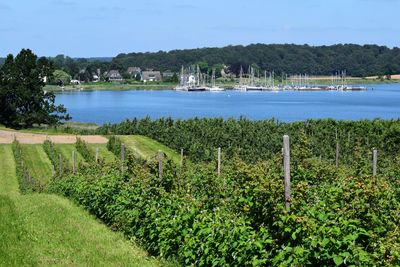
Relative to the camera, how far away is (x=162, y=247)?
36.8ft

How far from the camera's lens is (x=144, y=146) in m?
55.9

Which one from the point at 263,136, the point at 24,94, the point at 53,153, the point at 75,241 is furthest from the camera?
the point at 24,94

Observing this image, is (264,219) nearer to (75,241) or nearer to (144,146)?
(75,241)

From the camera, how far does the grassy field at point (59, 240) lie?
11.4 meters

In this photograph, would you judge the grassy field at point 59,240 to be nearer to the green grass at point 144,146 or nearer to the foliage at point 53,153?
the foliage at point 53,153

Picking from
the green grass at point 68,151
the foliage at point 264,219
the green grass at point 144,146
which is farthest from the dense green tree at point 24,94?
the foliage at point 264,219

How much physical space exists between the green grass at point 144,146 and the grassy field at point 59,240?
Result: 33661 millimetres

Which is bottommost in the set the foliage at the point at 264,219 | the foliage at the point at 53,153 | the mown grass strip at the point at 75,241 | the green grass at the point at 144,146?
the green grass at the point at 144,146

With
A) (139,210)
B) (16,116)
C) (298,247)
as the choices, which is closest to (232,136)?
(16,116)

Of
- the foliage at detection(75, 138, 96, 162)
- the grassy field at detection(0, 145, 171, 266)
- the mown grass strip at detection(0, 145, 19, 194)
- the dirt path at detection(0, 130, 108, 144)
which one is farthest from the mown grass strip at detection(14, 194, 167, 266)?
the dirt path at detection(0, 130, 108, 144)

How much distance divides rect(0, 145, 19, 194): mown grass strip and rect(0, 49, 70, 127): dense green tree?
27.8 m

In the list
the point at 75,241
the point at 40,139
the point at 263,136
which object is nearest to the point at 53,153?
the point at 40,139

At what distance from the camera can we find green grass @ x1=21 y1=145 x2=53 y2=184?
42.7 meters

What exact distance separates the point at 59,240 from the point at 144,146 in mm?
42777
